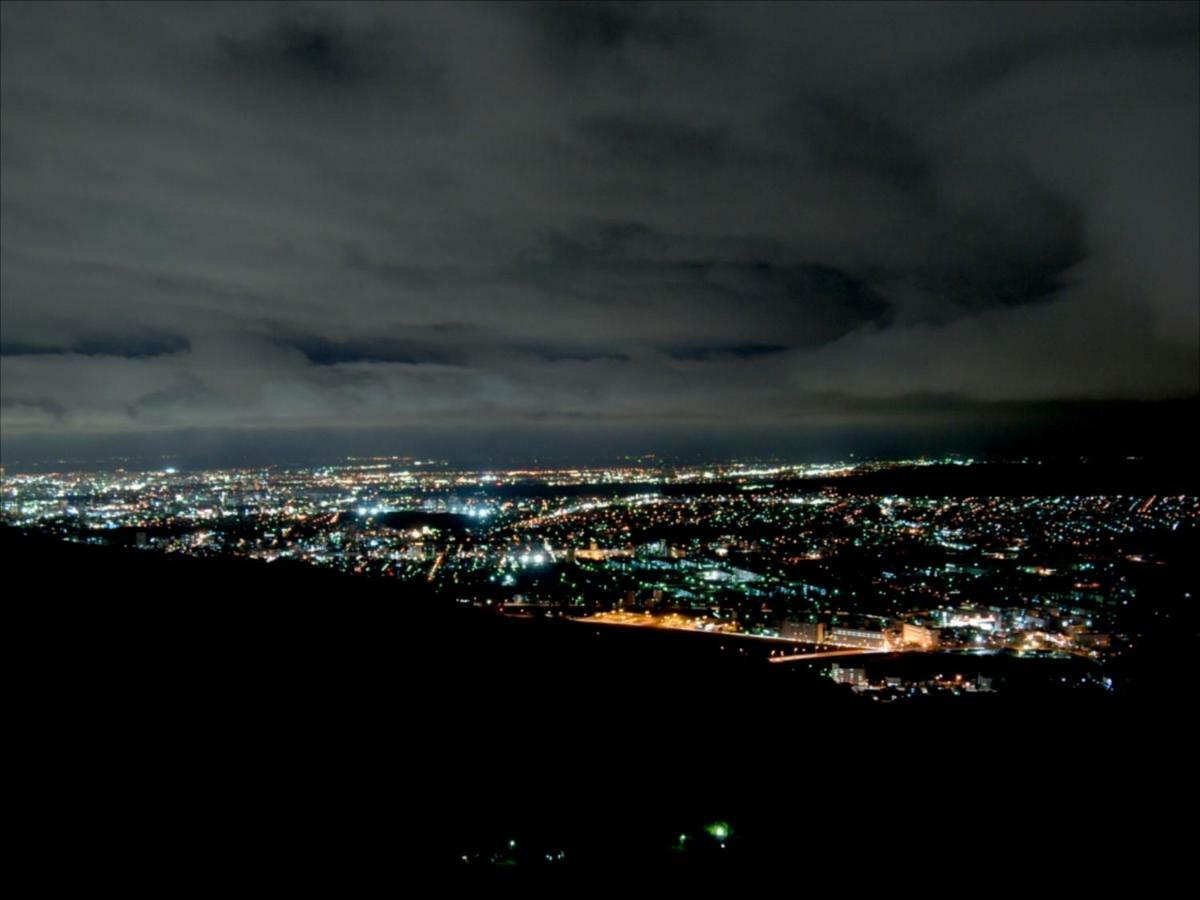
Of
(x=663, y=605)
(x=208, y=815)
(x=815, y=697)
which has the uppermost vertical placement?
(x=208, y=815)

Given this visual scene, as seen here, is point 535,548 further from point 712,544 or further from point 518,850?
point 518,850

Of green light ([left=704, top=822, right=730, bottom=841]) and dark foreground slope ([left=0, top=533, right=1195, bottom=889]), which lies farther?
green light ([left=704, top=822, right=730, bottom=841])

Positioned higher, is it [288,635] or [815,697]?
[288,635]

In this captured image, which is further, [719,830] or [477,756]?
[477,756]

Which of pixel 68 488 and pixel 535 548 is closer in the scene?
pixel 535 548

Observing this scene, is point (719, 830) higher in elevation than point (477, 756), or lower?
lower

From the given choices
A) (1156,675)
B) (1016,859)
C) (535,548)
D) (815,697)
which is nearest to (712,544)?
(535,548)

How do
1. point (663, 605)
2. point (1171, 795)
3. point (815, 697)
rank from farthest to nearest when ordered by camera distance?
point (663, 605) < point (815, 697) < point (1171, 795)

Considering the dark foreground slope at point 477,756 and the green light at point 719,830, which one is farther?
the green light at point 719,830
